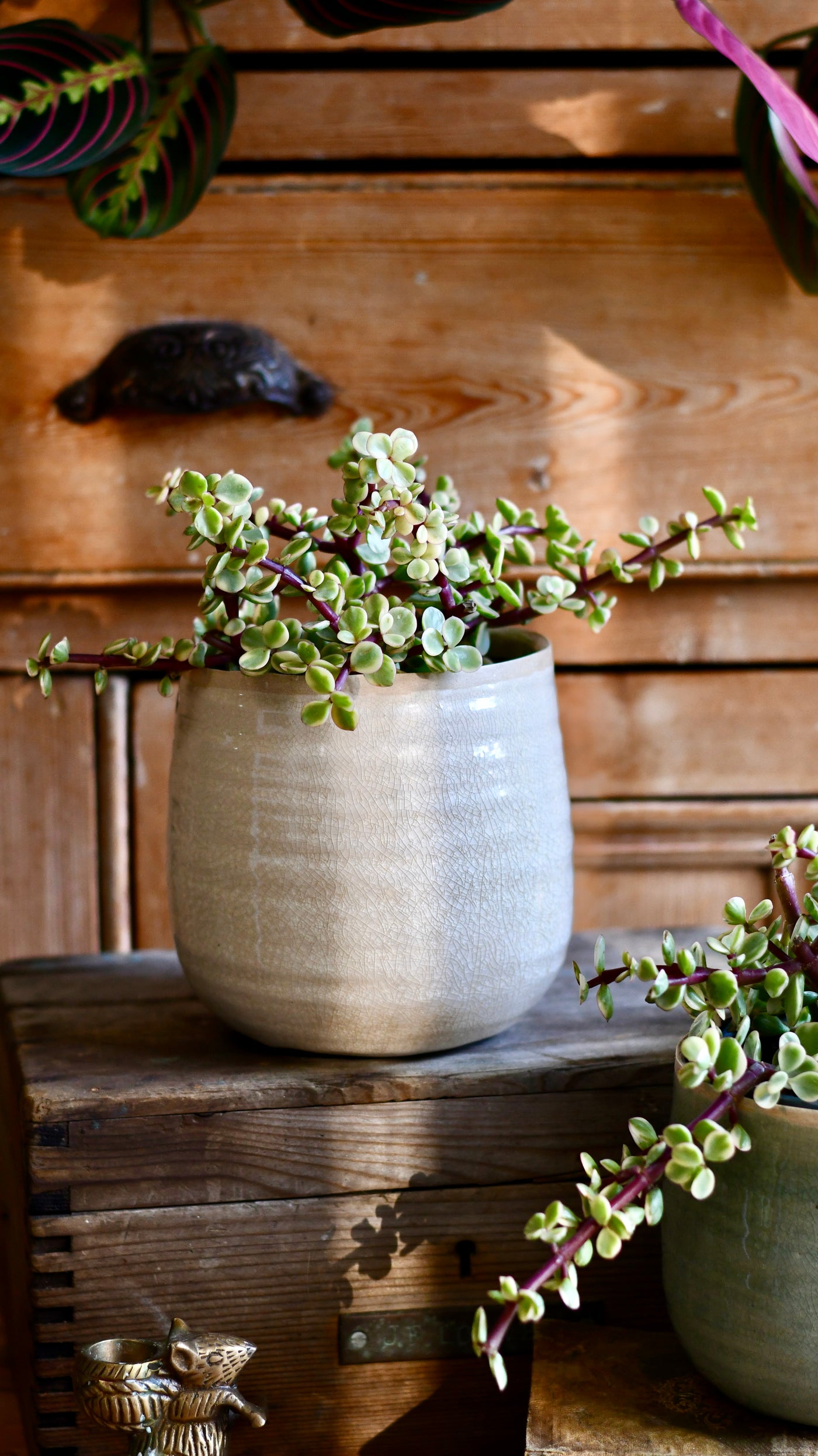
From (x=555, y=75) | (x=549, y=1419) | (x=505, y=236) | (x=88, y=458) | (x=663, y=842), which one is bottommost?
(x=549, y=1419)

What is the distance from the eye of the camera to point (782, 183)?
35.4 inches

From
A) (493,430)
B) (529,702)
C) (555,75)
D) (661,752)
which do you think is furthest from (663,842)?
(555,75)

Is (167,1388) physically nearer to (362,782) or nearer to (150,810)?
(362,782)

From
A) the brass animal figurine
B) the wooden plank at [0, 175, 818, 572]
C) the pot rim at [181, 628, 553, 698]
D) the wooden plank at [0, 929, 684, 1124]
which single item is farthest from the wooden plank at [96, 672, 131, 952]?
the brass animal figurine

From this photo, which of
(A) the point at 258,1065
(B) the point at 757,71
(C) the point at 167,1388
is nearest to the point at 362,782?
(A) the point at 258,1065

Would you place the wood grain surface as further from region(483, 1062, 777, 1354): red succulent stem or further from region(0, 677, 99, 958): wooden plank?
region(483, 1062, 777, 1354): red succulent stem

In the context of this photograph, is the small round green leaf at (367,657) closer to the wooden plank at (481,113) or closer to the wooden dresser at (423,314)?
the wooden dresser at (423,314)

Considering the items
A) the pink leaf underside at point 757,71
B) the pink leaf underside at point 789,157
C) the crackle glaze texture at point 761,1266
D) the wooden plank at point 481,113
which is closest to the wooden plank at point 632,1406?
the crackle glaze texture at point 761,1266

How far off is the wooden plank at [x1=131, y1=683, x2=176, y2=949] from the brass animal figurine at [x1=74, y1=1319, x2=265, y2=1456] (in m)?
0.50

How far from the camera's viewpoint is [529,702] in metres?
0.61

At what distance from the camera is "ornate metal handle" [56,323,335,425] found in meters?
0.94

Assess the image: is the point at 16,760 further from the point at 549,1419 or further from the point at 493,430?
the point at 549,1419

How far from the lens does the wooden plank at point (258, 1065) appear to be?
60 cm

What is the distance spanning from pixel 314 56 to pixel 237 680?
2.01 ft
